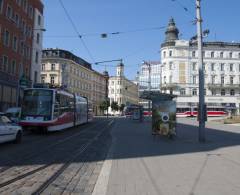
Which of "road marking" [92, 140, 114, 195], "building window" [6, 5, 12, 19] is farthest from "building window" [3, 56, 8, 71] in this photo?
"road marking" [92, 140, 114, 195]

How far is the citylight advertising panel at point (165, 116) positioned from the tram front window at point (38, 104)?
23.7 feet

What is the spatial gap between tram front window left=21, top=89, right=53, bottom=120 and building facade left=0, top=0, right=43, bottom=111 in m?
15.7

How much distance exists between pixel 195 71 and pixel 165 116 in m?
77.8

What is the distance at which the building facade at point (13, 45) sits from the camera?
43.8 meters

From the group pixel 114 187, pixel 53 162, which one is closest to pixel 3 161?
pixel 53 162

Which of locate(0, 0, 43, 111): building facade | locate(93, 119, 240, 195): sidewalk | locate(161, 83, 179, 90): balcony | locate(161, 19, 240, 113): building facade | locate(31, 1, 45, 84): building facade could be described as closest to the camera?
locate(93, 119, 240, 195): sidewalk

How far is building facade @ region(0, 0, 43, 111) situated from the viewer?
144 ft

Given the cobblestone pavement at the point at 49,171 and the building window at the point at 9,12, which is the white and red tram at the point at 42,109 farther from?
the building window at the point at 9,12

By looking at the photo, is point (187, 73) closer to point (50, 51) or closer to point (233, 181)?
point (50, 51)

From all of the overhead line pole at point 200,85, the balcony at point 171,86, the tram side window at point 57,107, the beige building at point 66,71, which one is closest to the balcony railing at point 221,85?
the balcony at point 171,86

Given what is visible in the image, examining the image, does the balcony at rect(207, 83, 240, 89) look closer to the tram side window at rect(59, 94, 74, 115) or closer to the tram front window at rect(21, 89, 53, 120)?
the tram side window at rect(59, 94, 74, 115)

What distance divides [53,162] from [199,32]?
41.5ft

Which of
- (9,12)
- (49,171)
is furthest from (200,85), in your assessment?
(9,12)

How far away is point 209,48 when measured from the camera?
97.4 meters
